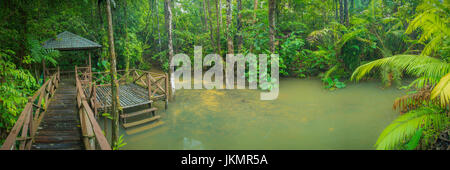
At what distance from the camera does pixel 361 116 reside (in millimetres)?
7328

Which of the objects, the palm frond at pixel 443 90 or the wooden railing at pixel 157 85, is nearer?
the palm frond at pixel 443 90

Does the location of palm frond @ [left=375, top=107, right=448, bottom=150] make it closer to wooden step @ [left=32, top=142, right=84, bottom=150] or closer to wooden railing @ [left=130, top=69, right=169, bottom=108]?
wooden step @ [left=32, top=142, right=84, bottom=150]

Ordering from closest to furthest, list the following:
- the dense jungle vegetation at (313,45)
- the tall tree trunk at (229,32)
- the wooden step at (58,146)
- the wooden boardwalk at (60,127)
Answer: the dense jungle vegetation at (313,45) → the wooden step at (58,146) → the wooden boardwalk at (60,127) → the tall tree trunk at (229,32)

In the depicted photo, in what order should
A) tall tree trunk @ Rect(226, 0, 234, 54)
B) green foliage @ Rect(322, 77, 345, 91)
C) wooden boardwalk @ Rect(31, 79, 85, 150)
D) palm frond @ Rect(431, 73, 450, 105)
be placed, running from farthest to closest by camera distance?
tall tree trunk @ Rect(226, 0, 234, 54)
green foliage @ Rect(322, 77, 345, 91)
wooden boardwalk @ Rect(31, 79, 85, 150)
palm frond @ Rect(431, 73, 450, 105)

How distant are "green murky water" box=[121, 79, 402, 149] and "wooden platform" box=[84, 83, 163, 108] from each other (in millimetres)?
984

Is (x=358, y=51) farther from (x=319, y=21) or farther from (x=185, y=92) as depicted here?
(x=185, y=92)

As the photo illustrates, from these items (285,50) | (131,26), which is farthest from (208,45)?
(285,50)

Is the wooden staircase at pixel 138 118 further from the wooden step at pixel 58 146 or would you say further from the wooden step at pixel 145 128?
the wooden step at pixel 58 146

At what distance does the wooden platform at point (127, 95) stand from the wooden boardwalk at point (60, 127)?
0.90 m

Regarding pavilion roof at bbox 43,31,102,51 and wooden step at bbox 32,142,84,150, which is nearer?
wooden step at bbox 32,142,84,150

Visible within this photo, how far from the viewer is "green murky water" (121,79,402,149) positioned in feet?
20.7

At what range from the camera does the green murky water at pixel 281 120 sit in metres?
6.32

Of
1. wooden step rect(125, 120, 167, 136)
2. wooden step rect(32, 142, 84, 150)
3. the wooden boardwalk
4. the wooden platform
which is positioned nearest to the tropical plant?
wooden step rect(32, 142, 84, 150)

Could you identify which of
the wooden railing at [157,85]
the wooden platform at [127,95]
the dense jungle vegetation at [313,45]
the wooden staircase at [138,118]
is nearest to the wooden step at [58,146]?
the dense jungle vegetation at [313,45]
